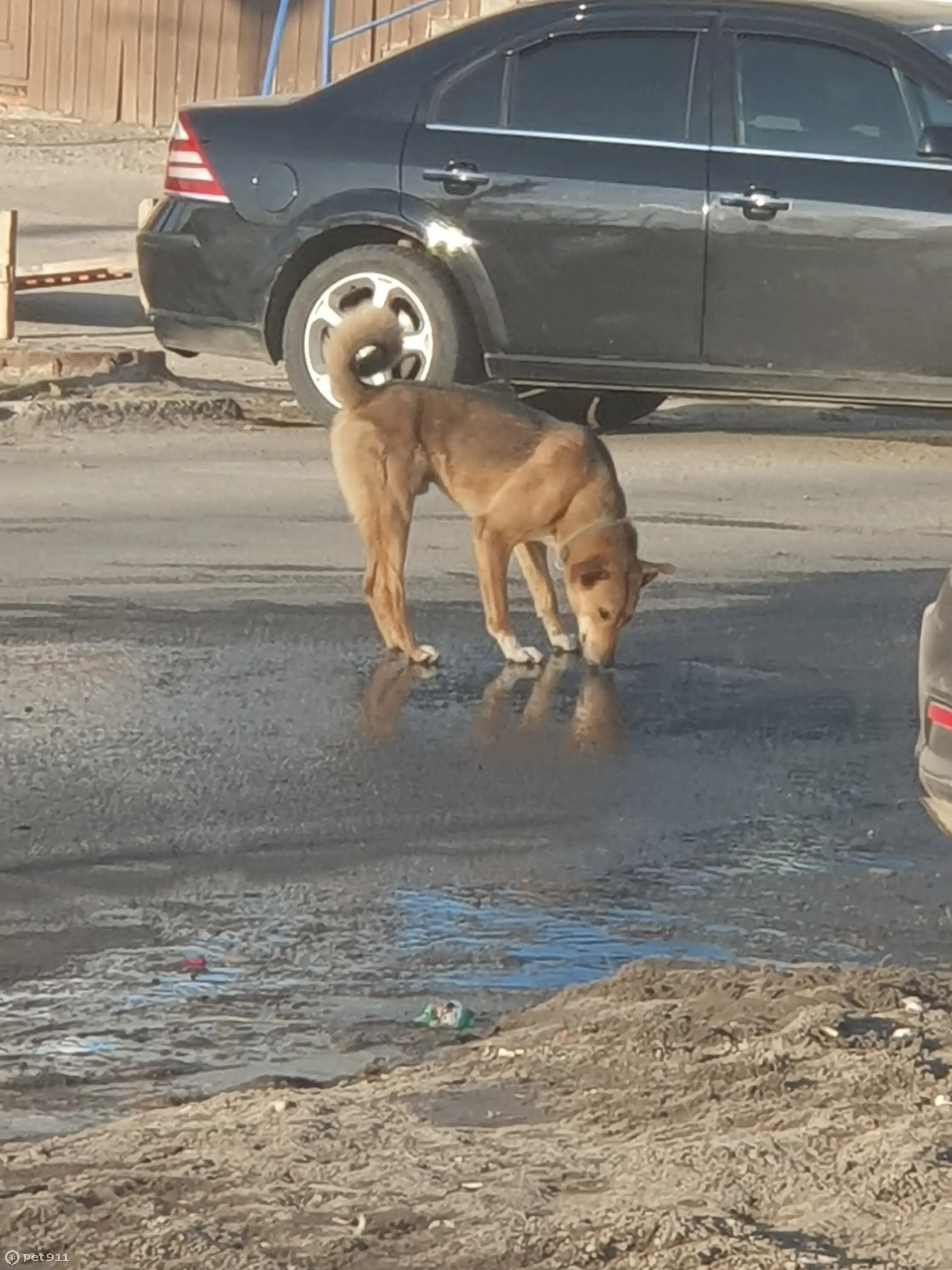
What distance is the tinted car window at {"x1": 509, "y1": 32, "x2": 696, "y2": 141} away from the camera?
36.1 ft

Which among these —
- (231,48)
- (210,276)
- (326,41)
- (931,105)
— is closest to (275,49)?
(326,41)

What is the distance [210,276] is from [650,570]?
13.0 feet

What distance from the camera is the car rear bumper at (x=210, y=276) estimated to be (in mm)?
11258

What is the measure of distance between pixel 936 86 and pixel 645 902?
19.8 feet

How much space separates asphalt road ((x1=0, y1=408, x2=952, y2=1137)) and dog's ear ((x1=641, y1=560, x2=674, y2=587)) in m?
0.24

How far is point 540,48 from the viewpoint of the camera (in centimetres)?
1117

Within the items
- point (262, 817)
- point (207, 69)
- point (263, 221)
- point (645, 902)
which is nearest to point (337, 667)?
point (262, 817)

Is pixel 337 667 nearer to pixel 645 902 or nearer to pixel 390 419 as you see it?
pixel 390 419

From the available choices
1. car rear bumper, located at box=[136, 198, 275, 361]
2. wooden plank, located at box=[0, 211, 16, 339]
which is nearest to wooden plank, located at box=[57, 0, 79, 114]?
wooden plank, located at box=[0, 211, 16, 339]

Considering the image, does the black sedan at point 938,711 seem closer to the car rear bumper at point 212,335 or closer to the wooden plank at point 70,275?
the car rear bumper at point 212,335

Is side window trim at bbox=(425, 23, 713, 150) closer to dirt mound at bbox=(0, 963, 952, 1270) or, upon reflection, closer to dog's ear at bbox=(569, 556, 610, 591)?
dog's ear at bbox=(569, 556, 610, 591)

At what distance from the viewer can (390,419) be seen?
791 cm

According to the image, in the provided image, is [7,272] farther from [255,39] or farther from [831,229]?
[255,39]

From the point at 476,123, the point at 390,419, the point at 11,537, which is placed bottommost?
the point at 11,537
